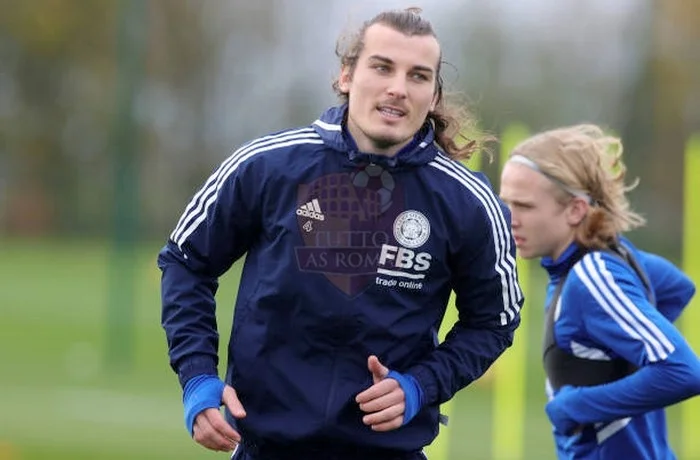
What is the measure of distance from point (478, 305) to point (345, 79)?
0.83m

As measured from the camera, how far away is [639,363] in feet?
17.0

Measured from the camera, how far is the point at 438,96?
4.93 meters

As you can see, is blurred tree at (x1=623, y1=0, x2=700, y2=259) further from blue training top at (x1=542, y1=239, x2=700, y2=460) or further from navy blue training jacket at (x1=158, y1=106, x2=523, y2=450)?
navy blue training jacket at (x1=158, y1=106, x2=523, y2=450)

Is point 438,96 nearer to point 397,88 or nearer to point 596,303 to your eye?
point 397,88

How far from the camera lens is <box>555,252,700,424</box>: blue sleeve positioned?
5098 millimetres

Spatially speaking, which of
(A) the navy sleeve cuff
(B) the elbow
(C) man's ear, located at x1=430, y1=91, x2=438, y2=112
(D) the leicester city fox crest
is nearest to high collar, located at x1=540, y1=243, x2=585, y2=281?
(B) the elbow

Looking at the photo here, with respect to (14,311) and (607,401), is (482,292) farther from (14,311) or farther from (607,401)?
(14,311)

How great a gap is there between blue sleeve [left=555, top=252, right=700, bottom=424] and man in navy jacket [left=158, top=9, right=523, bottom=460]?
594 millimetres

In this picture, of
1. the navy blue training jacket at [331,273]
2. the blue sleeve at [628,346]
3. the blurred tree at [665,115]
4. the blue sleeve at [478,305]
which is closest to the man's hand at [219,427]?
the navy blue training jacket at [331,273]

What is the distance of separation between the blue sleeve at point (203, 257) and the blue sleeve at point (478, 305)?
0.65 meters

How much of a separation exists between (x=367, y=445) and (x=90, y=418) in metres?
9.98

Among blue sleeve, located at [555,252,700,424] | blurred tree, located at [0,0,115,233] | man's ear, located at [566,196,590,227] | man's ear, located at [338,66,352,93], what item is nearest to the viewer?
man's ear, located at [338,66,352,93]

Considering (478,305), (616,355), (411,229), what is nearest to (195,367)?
(411,229)

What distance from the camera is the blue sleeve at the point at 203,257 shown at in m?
4.63
